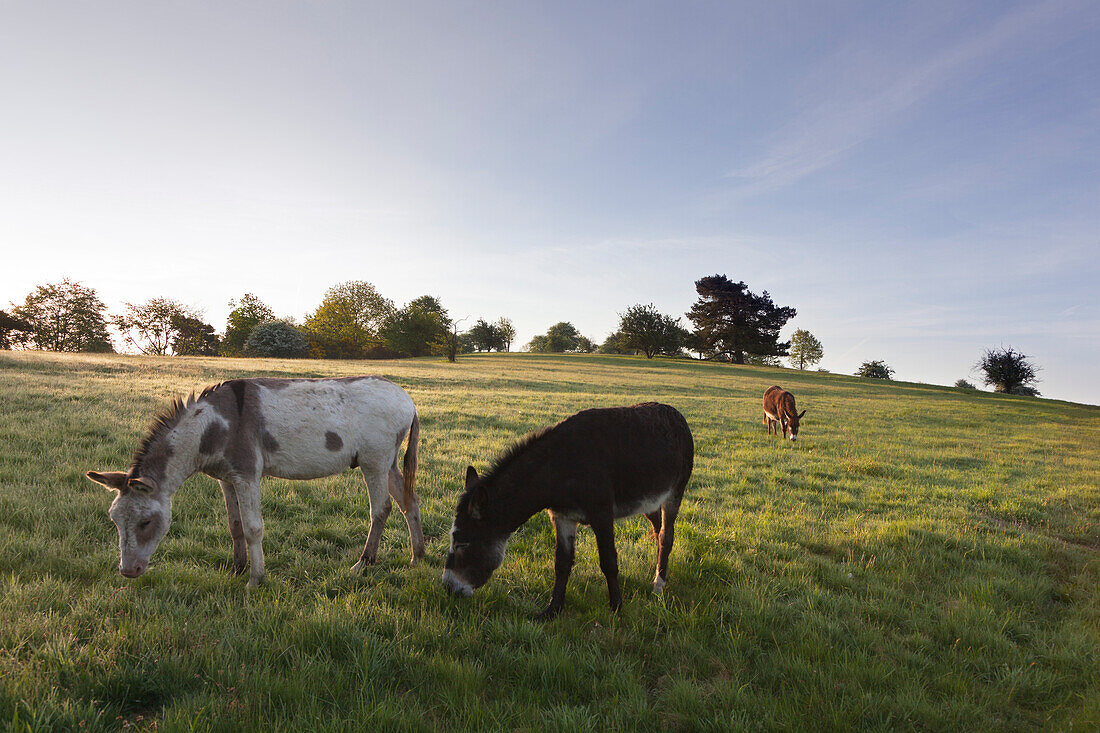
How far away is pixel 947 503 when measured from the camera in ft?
29.1

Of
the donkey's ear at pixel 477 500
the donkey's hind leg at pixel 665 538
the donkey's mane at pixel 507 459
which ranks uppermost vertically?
the donkey's mane at pixel 507 459

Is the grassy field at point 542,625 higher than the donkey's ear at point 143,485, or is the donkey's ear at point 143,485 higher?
the donkey's ear at point 143,485

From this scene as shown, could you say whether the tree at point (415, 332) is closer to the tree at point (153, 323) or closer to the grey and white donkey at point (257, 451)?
the tree at point (153, 323)

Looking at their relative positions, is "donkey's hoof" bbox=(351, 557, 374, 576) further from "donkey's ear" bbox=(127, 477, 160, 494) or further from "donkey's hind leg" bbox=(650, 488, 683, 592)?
"donkey's hind leg" bbox=(650, 488, 683, 592)

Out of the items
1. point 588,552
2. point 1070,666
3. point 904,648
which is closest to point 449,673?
point 588,552

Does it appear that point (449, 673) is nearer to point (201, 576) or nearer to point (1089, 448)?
point (201, 576)

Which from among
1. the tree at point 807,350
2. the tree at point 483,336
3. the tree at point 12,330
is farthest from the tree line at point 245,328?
the tree at point 807,350

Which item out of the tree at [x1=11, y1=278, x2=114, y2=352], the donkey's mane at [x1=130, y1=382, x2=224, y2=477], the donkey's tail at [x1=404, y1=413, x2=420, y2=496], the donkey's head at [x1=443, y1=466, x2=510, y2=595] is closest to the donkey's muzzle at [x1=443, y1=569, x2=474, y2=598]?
the donkey's head at [x1=443, y1=466, x2=510, y2=595]

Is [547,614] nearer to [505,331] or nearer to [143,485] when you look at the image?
[143,485]

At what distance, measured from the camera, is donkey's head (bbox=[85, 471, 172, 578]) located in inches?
152

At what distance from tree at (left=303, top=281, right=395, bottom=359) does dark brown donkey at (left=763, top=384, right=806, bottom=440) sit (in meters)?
63.4

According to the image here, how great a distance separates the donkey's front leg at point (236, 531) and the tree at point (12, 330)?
266ft

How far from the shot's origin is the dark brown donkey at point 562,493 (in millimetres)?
4242

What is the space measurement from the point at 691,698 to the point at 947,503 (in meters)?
9.18
